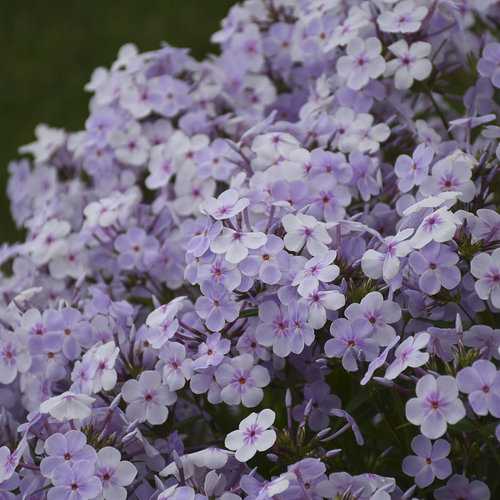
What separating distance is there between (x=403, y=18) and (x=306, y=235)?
0.76m

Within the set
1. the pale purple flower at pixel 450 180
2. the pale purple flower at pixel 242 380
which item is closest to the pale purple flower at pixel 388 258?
the pale purple flower at pixel 450 180

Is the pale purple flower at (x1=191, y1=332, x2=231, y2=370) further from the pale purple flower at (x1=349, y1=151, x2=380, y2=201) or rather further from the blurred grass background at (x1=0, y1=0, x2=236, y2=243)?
the blurred grass background at (x1=0, y1=0, x2=236, y2=243)

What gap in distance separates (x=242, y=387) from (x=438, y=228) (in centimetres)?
54

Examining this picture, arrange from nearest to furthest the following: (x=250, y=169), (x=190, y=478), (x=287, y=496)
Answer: (x=287, y=496) < (x=190, y=478) < (x=250, y=169)

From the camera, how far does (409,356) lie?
4.96 ft

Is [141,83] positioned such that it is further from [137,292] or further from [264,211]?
[264,211]

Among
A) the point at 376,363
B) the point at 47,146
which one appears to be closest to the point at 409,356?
the point at 376,363

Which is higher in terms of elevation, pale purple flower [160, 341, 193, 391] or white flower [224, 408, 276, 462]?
pale purple flower [160, 341, 193, 391]

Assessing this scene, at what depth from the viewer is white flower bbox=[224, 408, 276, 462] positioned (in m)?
1.59

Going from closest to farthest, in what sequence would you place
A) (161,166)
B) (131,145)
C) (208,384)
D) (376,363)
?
(376,363)
(208,384)
(161,166)
(131,145)

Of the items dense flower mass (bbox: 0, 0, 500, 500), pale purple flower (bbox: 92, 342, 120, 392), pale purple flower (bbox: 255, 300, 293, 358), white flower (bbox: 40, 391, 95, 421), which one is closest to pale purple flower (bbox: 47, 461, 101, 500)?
dense flower mass (bbox: 0, 0, 500, 500)

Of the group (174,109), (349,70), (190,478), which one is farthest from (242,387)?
(174,109)

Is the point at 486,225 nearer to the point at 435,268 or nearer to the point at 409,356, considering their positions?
the point at 435,268

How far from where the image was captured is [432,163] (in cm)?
204
